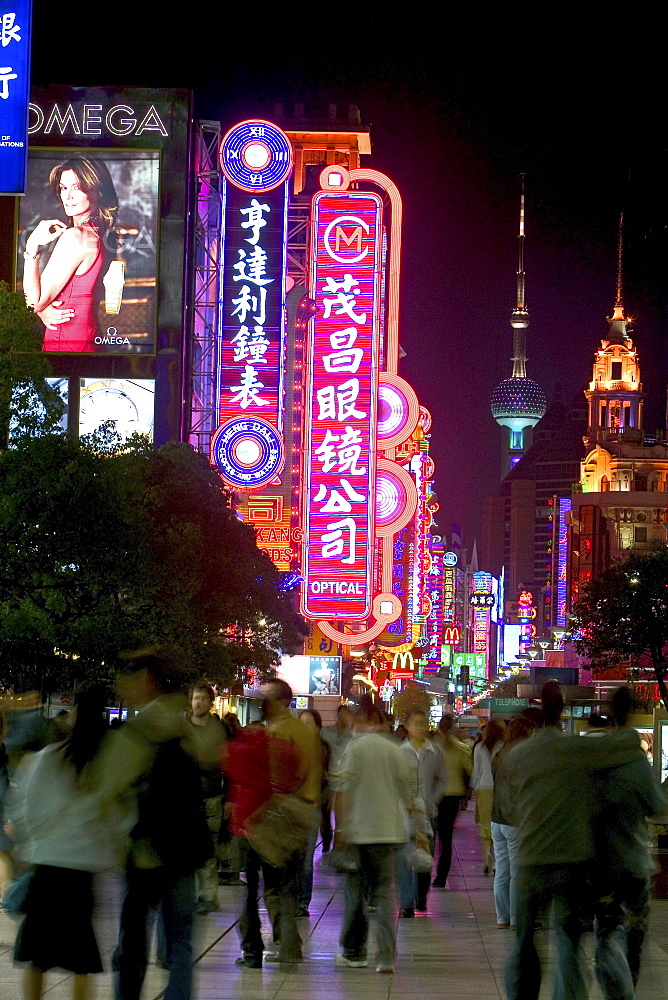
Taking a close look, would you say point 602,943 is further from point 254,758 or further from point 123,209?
point 123,209

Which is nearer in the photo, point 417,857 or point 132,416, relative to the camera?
point 417,857

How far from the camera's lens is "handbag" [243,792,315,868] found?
35.8 ft

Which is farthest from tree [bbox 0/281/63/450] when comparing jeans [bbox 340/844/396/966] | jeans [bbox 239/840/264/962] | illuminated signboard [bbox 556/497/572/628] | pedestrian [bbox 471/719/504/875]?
illuminated signboard [bbox 556/497/572/628]

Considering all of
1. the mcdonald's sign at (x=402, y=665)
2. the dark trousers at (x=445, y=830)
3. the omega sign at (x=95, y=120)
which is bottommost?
the mcdonald's sign at (x=402, y=665)

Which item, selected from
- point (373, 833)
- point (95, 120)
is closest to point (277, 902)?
point (373, 833)

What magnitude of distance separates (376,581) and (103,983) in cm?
4793

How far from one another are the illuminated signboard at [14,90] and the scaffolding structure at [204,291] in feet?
152

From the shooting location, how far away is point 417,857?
498 inches

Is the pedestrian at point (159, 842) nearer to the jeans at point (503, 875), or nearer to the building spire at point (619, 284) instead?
the jeans at point (503, 875)

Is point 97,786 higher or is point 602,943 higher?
point 97,786

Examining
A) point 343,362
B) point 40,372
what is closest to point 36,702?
point 40,372

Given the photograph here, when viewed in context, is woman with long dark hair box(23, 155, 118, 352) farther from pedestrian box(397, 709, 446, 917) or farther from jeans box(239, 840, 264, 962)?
jeans box(239, 840, 264, 962)

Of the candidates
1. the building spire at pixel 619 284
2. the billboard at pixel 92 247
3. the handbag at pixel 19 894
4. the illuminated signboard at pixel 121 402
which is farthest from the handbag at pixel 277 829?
the building spire at pixel 619 284

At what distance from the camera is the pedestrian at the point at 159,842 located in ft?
27.1
